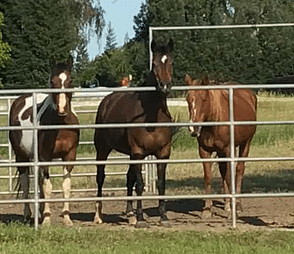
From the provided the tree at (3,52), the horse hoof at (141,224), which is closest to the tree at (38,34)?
the tree at (3,52)

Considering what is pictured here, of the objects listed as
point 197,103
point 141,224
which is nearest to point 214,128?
point 197,103

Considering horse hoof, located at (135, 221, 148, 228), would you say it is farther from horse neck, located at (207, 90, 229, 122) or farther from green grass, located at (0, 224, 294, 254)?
horse neck, located at (207, 90, 229, 122)

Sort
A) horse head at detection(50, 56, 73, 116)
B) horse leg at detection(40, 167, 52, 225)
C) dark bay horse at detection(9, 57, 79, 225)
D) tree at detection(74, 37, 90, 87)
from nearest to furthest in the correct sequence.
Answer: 1. horse head at detection(50, 56, 73, 116)
2. dark bay horse at detection(9, 57, 79, 225)
3. horse leg at detection(40, 167, 52, 225)
4. tree at detection(74, 37, 90, 87)

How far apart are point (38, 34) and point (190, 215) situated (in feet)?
127

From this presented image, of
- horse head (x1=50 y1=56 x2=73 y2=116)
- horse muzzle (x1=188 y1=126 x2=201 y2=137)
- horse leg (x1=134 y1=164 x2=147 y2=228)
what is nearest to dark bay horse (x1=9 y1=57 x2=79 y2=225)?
horse head (x1=50 y1=56 x2=73 y2=116)

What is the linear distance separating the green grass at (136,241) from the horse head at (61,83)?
57.0 inches

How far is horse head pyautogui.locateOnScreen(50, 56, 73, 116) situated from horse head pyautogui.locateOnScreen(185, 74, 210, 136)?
1472 millimetres

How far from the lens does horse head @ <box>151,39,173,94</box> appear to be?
8656mm

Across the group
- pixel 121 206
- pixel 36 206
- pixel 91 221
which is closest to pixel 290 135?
pixel 121 206

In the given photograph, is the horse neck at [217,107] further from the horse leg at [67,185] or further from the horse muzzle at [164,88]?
the horse leg at [67,185]

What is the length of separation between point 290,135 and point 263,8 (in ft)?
62.8

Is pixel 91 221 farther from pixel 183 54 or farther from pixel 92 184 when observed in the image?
pixel 183 54

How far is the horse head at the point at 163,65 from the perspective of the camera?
8656 mm

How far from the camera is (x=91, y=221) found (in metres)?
9.92
